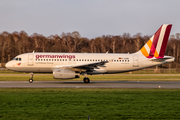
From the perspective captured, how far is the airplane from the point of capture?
30.2m

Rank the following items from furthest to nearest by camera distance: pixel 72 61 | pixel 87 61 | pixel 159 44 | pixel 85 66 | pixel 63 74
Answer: pixel 159 44
pixel 87 61
pixel 72 61
pixel 85 66
pixel 63 74

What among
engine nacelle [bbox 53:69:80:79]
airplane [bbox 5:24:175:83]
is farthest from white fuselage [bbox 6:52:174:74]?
engine nacelle [bbox 53:69:80:79]

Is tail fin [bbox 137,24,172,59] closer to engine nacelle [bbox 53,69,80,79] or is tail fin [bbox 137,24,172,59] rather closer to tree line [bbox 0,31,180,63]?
engine nacelle [bbox 53,69,80,79]

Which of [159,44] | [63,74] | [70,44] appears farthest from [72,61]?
[70,44]

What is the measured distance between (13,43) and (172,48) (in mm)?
70998

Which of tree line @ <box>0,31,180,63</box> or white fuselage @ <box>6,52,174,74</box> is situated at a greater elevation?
tree line @ <box>0,31,180,63</box>

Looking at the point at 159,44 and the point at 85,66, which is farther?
the point at 159,44

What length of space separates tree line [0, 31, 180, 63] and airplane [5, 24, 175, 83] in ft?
188

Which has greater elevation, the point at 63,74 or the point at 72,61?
the point at 72,61

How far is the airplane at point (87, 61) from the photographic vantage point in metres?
30.2

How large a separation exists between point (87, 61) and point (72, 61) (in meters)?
1.97

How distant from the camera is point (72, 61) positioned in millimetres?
31375

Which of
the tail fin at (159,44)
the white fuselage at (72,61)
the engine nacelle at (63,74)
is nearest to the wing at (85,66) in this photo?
the white fuselage at (72,61)

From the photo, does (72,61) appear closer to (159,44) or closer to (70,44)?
(159,44)
